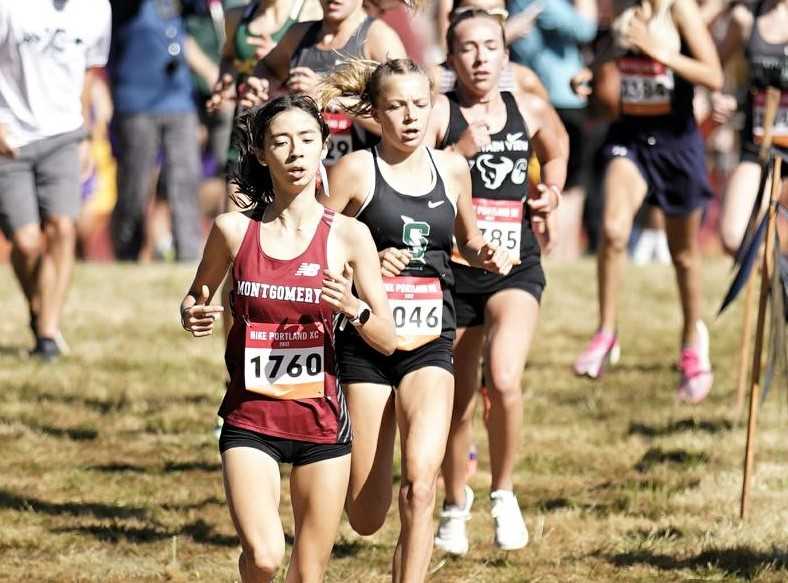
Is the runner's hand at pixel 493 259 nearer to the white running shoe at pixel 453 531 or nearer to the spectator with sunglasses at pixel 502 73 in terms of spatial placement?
the spectator with sunglasses at pixel 502 73

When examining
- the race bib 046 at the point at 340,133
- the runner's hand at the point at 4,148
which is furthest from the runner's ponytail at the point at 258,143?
the runner's hand at the point at 4,148

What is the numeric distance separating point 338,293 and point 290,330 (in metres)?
0.24

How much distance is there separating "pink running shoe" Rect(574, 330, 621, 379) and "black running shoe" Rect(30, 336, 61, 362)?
3071mm

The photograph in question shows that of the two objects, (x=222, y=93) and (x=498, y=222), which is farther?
(x=222, y=93)

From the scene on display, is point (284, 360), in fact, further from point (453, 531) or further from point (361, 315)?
point (453, 531)

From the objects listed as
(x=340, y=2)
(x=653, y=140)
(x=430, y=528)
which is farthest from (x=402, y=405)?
(x=653, y=140)

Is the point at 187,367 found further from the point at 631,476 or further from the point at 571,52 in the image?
the point at 571,52

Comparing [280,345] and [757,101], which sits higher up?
[757,101]

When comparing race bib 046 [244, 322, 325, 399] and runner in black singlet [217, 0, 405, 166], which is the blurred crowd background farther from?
race bib 046 [244, 322, 325, 399]

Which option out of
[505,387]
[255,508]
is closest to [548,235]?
[505,387]

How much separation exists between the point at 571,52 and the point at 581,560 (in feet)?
24.2

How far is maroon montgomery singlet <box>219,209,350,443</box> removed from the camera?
5.01m

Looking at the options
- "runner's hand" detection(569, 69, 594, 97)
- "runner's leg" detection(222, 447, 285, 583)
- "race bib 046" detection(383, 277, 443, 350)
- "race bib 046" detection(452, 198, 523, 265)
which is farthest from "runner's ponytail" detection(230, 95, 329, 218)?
"runner's hand" detection(569, 69, 594, 97)

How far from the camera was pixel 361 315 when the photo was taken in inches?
197
